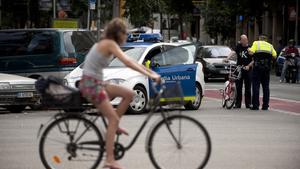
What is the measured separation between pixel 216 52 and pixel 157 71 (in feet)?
59.5

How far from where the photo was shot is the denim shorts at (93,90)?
8.78 m

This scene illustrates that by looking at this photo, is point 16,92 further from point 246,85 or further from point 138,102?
point 246,85

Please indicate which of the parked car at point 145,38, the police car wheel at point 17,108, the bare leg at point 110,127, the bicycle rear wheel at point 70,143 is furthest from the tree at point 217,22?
the bare leg at point 110,127

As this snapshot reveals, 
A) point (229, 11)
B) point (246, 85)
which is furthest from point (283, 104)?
point (229, 11)

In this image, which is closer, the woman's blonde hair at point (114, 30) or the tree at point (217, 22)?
the woman's blonde hair at point (114, 30)

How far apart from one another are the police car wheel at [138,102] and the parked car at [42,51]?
3.31 meters

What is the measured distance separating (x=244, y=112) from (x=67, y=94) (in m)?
10.6

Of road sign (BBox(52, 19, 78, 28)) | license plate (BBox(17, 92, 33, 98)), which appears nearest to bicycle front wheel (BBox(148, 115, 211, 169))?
license plate (BBox(17, 92, 33, 98))

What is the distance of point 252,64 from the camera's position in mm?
19906

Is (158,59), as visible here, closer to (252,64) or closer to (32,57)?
(252,64)

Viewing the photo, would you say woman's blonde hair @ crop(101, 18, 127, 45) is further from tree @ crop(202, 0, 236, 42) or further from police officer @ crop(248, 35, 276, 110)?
tree @ crop(202, 0, 236, 42)

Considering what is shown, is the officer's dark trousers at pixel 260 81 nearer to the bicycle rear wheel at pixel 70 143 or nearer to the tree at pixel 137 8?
the tree at pixel 137 8

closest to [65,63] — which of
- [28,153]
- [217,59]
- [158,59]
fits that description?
[158,59]

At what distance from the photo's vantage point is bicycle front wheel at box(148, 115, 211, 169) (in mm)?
8859
